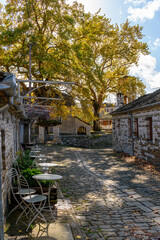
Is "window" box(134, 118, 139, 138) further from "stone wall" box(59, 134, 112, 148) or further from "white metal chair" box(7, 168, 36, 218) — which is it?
"stone wall" box(59, 134, 112, 148)

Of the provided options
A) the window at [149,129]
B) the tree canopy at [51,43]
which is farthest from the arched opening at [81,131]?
the window at [149,129]

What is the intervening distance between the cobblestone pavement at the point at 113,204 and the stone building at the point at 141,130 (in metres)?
2.64

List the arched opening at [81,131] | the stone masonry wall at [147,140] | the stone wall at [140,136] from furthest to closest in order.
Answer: the arched opening at [81,131] → the stone wall at [140,136] → the stone masonry wall at [147,140]

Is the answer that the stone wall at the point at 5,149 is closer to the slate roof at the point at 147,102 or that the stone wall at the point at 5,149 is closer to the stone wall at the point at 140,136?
the slate roof at the point at 147,102

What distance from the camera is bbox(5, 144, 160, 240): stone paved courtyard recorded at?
4.28 m

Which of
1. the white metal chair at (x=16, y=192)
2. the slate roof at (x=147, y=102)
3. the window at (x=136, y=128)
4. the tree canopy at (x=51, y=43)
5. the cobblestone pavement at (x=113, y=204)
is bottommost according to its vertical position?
the cobblestone pavement at (x=113, y=204)

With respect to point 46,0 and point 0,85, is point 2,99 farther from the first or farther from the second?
point 46,0

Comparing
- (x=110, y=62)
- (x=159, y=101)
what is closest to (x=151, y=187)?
(x=159, y=101)

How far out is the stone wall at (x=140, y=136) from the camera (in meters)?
11.3

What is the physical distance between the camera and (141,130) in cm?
1352

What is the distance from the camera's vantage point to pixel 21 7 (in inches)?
682

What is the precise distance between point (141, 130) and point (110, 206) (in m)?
8.49

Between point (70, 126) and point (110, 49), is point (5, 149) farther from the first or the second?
point (70, 126)

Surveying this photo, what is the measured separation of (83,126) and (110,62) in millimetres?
10527
